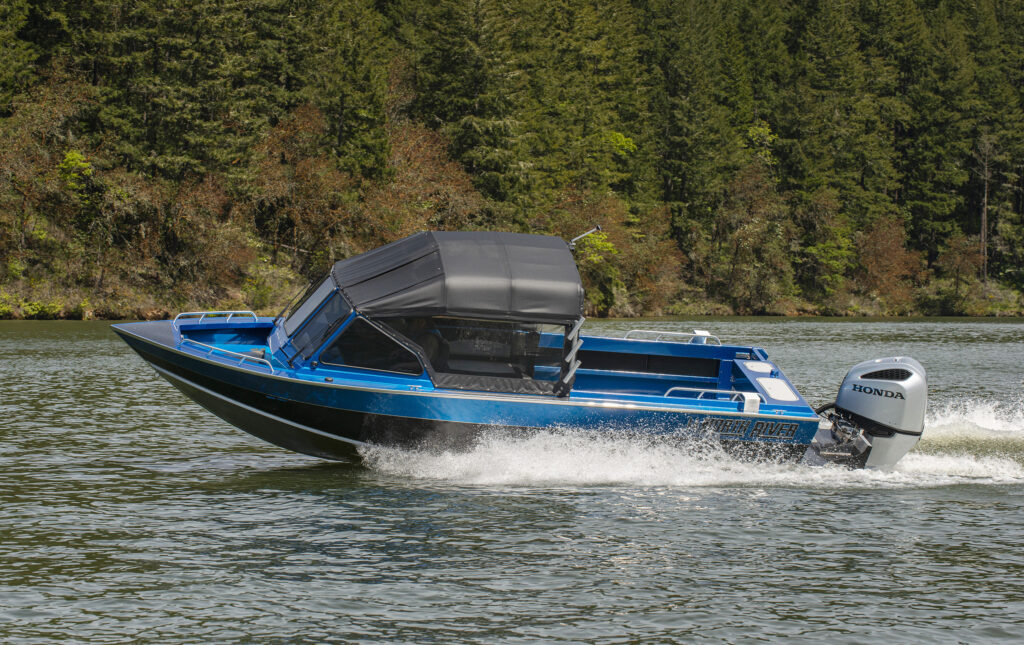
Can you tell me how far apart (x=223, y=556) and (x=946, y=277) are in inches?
3246

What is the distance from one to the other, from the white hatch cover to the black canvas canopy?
2795 mm

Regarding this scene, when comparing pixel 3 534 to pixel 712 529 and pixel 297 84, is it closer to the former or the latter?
pixel 712 529

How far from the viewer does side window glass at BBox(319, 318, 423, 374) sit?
41.8 feet

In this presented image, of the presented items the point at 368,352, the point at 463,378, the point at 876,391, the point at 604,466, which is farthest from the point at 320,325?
the point at 876,391

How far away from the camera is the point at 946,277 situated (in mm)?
83125

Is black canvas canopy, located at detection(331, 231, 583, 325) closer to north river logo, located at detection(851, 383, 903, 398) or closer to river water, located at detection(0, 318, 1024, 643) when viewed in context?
river water, located at detection(0, 318, 1024, 643)

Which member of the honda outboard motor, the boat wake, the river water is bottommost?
the river water

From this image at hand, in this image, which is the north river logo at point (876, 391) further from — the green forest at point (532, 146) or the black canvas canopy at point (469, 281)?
the green forest at point (532, 146)

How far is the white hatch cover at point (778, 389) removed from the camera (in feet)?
43.7

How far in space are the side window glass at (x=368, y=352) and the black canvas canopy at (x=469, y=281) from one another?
358 mm

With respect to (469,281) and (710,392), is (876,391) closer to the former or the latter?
(710,392)

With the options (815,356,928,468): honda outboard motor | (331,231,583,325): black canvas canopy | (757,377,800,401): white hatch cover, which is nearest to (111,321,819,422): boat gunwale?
(757,377,800,401): white hatch cover

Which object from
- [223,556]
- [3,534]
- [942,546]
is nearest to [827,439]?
[942,546]

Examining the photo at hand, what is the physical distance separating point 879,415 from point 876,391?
0.30 m
